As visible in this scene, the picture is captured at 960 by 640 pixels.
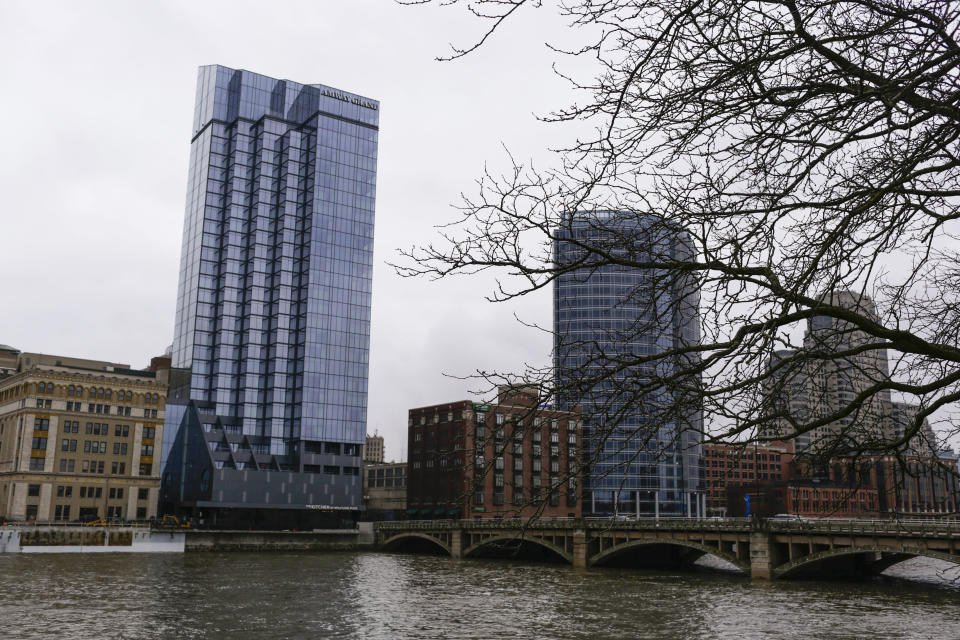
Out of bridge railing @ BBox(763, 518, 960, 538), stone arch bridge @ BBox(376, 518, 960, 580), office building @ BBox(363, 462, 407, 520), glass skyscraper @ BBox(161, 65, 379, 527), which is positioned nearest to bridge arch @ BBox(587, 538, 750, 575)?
stone arch bridge @ BBox(376, 518, 960, 580)

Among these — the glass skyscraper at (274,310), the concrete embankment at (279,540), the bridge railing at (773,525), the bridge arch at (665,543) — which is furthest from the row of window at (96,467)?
the bridge arch at (665,543)

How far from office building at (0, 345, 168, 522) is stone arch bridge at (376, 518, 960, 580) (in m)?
56.0

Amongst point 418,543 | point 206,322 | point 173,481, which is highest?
point 206,322

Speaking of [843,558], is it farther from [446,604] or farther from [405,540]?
[405,540]

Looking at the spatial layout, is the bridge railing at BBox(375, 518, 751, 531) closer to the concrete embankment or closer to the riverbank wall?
the concrete embankment

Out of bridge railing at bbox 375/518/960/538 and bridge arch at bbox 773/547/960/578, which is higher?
bridge railing at bbox 375/518/960/538

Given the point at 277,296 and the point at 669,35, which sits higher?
the point at 277,296

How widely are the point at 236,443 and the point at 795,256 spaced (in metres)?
133

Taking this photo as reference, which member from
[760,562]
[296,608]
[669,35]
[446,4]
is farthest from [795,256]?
[760,562]

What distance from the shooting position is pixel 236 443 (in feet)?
435

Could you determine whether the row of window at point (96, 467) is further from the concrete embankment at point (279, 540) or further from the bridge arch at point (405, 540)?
the bridge arch at point (405, 540)

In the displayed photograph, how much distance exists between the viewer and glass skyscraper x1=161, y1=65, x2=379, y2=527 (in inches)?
5167

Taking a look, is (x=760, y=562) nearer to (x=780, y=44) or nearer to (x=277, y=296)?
(x=780, y=44)

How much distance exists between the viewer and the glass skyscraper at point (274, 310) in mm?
131250
